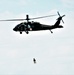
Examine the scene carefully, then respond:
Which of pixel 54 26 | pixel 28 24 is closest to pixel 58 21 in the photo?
pixel 54 26

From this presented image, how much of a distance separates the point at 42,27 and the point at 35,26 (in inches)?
108

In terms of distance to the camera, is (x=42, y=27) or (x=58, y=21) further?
(x=58, y=21)

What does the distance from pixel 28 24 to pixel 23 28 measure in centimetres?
240

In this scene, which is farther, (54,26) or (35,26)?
(54,26)

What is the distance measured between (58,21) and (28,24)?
43.0 ft

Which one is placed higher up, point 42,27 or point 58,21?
point 58,21

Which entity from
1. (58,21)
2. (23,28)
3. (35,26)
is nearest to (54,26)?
(58,21)

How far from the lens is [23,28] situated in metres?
50.4

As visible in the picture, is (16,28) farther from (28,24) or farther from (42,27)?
(42,27)

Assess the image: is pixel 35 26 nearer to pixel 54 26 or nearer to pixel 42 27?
pixel 42 27

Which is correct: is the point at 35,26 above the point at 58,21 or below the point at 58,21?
below

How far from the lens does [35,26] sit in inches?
1998

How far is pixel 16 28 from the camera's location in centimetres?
5225

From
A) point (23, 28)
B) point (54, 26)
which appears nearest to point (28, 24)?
point (23, 28)
